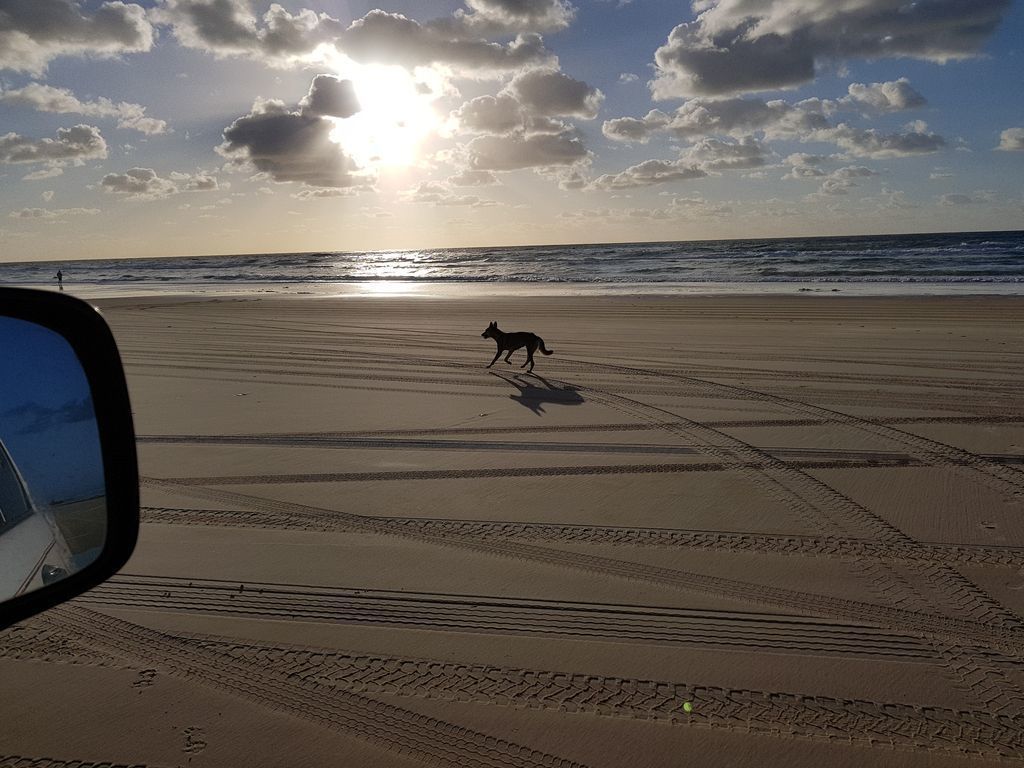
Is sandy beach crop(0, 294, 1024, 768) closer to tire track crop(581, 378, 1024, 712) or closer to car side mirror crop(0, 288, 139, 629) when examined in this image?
tire track crop(581, 378, 1024, 712)

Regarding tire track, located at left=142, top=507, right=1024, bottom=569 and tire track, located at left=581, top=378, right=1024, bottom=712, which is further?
tire track, located at left=142, top=507, right=1024, bottom=569

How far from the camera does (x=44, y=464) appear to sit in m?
1.79

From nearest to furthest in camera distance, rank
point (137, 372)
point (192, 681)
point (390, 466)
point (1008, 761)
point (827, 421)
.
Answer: point (1008, 761) < point (192, 681) < point (390, 466) < point (827, 421) < point (137, 372)

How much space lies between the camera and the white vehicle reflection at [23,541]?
1698 millimetres

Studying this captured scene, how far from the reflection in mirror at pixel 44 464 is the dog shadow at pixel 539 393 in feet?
20.3

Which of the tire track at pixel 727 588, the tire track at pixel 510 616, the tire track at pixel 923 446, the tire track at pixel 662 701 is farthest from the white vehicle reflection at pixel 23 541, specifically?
the tire track at pixel 923 446

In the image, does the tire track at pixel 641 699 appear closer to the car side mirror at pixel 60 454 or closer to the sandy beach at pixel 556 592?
the sandy beach at pixel 556 592

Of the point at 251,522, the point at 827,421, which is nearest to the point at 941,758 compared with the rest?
the point at 251,522

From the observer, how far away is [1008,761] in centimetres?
240

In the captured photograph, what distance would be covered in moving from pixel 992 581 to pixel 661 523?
69.6 inches

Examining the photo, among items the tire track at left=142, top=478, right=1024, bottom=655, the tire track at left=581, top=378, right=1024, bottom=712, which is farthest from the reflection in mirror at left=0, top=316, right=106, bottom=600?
the tire track at left=581, top=378, right=1024, bottom=712

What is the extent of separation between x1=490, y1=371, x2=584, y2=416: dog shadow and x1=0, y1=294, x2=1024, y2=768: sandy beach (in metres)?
0.20

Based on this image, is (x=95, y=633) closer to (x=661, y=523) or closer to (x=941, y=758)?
(x=661, y=523)

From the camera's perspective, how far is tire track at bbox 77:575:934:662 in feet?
10.5
